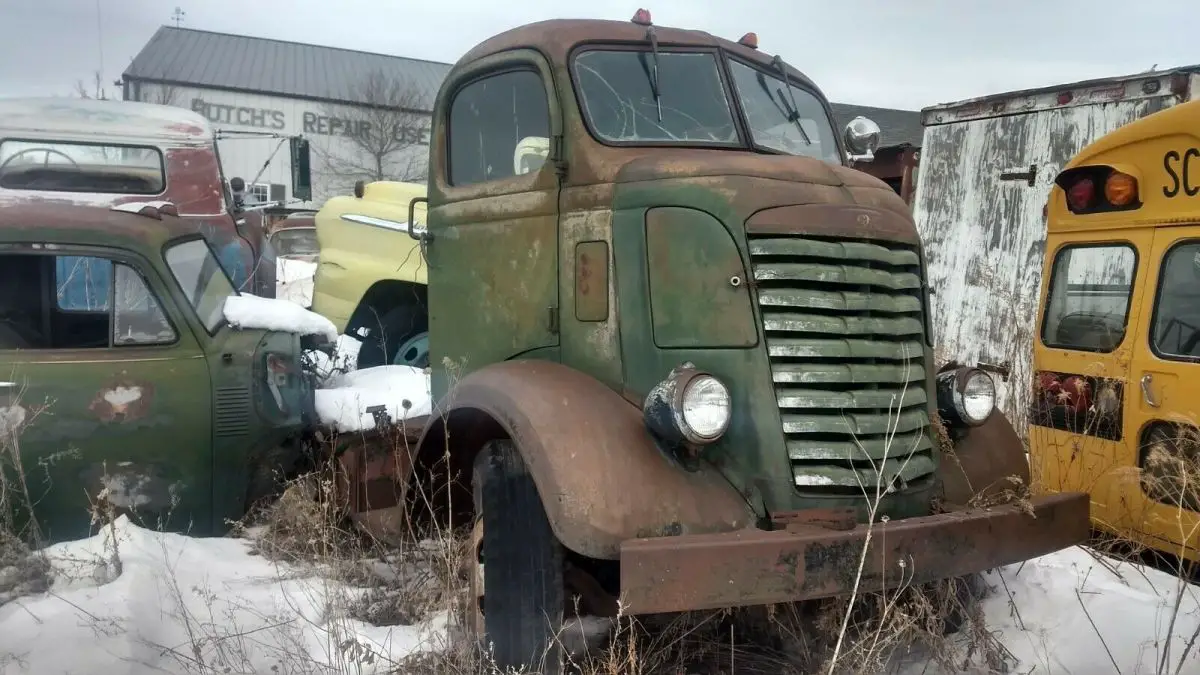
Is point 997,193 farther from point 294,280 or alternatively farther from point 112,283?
point 294,280

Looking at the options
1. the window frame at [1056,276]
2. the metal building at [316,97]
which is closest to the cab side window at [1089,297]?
the window frame at [1056,276]

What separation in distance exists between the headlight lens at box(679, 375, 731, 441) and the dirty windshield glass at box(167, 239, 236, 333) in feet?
9.37

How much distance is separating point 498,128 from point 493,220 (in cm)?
42

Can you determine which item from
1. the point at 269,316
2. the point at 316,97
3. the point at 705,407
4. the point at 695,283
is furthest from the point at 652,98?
the point at 316,97

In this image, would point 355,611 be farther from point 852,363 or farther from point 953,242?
point 953,242

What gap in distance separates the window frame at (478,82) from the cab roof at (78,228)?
5.06ft

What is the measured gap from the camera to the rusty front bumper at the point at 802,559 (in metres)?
2.48

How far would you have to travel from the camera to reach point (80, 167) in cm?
744

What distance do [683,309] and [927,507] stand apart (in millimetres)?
1079

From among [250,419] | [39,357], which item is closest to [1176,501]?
[250,419]

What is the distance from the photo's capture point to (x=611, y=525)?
2.58m

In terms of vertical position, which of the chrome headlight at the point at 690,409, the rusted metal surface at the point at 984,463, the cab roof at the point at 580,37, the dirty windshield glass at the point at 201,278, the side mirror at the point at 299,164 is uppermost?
the side mirror at the point at 299,164

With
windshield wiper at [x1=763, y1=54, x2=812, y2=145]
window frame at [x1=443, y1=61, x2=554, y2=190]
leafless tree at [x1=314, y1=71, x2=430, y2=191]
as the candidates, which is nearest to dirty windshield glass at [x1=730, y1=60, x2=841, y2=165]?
windshield wiper at [x1=763, y1=54, x2=812, y2=145]

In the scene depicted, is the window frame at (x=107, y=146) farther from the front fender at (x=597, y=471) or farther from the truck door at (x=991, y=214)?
the truck door at (x=991, y=214)
